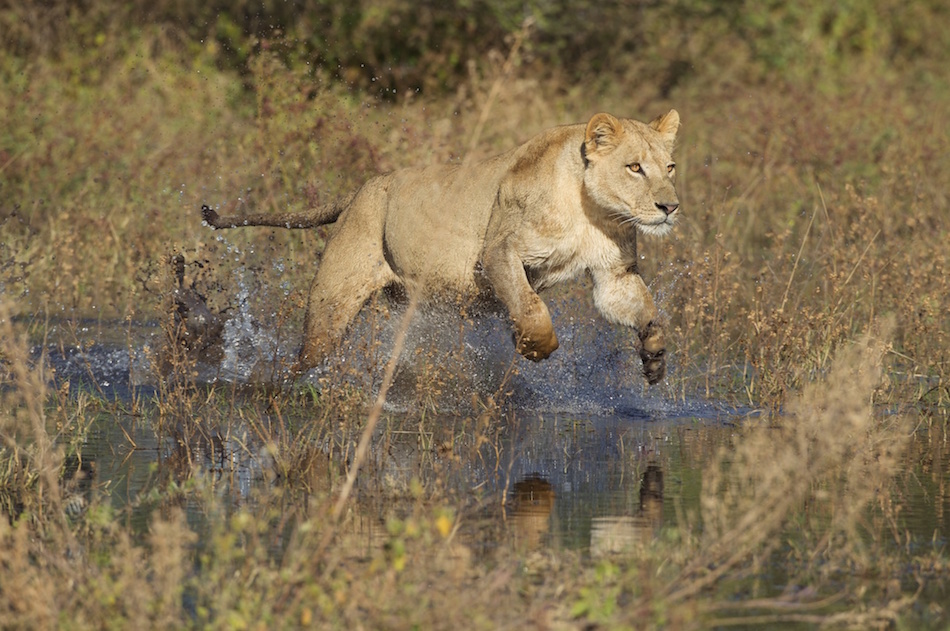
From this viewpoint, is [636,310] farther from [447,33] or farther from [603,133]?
[447,33]

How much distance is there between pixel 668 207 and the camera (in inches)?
278

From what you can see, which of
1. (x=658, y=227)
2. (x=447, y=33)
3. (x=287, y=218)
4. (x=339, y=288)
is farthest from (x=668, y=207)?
(x=447, y=33)

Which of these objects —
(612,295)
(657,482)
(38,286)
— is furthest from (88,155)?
(657,482)

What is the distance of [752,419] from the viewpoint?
7332mm

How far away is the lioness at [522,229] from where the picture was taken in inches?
287

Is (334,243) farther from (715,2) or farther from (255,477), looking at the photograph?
(715,2)

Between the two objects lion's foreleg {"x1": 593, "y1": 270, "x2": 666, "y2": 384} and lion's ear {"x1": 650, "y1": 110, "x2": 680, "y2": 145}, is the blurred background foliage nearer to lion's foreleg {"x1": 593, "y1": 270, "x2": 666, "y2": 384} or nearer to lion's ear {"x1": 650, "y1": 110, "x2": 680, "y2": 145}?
lion's ear {"x1": 650, "y1": 110, "x2": 680, "y2": 145}

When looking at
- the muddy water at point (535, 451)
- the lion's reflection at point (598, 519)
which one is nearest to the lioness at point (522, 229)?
the muddy water at point (535, 451)

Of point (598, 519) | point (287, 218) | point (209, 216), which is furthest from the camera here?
point (287, 218)

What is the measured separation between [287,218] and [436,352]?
164cm

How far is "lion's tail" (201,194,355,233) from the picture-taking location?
8375 mm

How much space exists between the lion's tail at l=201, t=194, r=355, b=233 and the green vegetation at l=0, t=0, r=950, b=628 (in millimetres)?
288

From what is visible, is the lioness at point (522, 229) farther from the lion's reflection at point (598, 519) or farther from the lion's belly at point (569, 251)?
the lion's reflection at point (598, 519)

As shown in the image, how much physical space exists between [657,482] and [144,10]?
12381 mm
